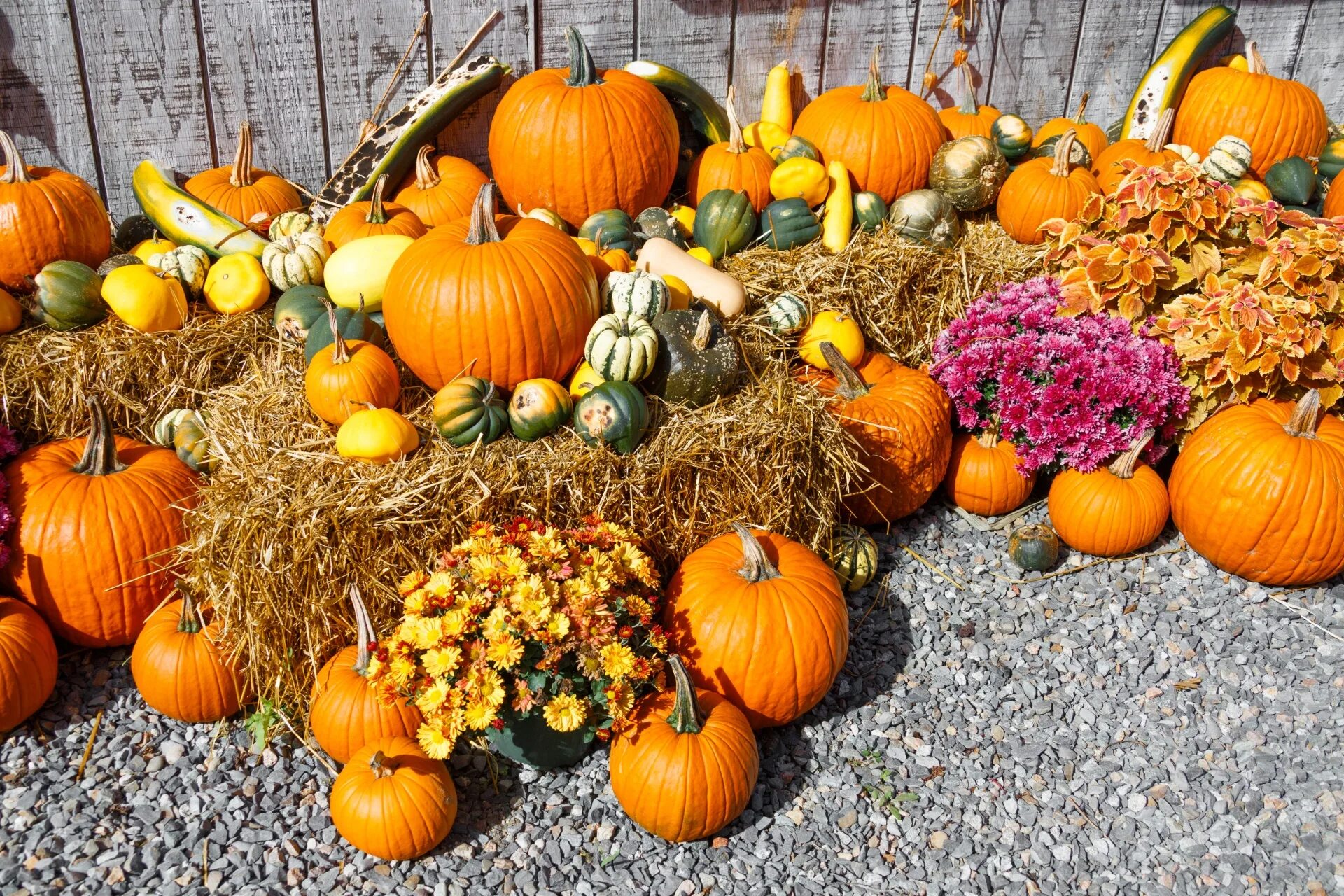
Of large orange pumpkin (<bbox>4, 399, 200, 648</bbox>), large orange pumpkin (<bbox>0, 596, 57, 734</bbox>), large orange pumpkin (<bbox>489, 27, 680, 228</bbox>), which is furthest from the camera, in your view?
large orange pumpkin (<bbox>489, 27, 680, 228</bbox>)

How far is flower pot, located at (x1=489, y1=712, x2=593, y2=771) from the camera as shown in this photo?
295cm

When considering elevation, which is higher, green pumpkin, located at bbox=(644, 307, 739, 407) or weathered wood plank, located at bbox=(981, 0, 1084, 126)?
weathered wood plank, located at bbox=(981, 0, 1084, 126)

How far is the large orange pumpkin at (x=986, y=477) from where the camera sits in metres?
4.12

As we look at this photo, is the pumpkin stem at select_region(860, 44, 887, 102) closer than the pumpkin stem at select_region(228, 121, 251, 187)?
No

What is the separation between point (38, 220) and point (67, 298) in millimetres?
387

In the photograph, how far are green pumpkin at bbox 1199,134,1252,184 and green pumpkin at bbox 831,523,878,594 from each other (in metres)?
2.92

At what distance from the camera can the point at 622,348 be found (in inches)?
135

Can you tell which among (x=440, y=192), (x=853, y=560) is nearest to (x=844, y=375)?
(x=853, y=560)

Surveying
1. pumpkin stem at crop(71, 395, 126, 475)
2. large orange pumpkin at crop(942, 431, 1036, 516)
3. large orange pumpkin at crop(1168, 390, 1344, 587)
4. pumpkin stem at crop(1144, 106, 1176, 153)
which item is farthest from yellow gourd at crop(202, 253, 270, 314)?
pumpkin stem at crop(1144, 106, 1176, 153)

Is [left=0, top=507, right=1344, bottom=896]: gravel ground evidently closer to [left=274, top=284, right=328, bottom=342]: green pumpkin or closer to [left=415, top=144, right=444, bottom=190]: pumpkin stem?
[left=274, top=284, right=328, bottom=342]: green pumpkin

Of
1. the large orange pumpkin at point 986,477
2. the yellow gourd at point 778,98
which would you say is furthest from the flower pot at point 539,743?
the yellow gourd at point 778,98

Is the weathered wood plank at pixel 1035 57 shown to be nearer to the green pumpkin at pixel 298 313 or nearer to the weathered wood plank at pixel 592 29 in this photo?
the weathered wood plank at pixel 592 29

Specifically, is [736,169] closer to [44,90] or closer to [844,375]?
[844,375]

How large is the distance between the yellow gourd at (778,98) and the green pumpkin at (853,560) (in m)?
2.27
